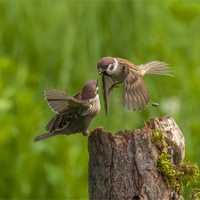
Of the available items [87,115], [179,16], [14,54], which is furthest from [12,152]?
[179,16]

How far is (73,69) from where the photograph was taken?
5.17m

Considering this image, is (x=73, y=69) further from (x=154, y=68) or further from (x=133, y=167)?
(x=133, y=167)

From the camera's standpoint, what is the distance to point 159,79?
5.11 meters

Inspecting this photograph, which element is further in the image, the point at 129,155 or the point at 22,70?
the point at 22,70

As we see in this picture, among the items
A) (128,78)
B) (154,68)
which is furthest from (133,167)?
(154,68)

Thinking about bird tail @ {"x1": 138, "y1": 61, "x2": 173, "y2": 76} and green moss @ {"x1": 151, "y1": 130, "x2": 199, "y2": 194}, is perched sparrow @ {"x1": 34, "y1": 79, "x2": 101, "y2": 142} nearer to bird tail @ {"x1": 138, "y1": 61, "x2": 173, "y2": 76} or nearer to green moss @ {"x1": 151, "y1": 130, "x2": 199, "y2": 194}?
green moss @ {"x1": 151, "y1": 130, "x2": 199, "y2": 194}

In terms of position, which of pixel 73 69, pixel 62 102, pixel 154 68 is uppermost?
pixel 73 69

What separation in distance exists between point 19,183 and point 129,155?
249cm

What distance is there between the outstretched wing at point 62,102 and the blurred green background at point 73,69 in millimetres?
1858

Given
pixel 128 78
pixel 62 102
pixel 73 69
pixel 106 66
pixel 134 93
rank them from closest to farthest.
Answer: pixel 62 102 → pixel 134 93 → pixel 128 78 → pixel 106 66 → pixel 73 69

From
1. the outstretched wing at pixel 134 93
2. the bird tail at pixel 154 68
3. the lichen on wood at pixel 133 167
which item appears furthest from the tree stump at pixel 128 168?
the bird tail at pixel 154 68

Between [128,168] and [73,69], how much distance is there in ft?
9.48

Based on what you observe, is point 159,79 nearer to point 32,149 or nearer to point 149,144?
point 32,149

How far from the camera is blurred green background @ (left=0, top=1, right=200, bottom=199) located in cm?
457
